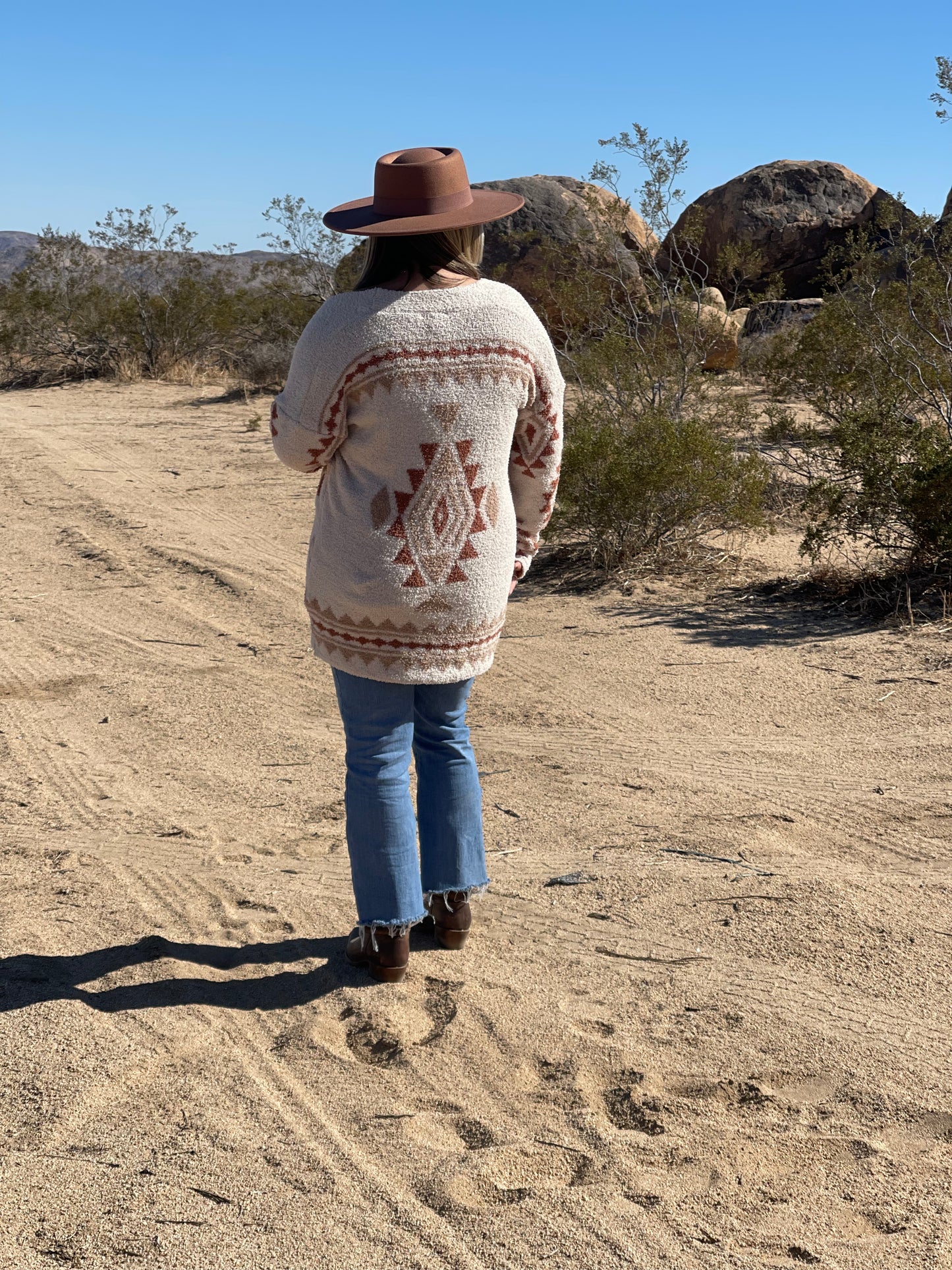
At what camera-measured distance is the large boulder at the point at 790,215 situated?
2047 cm

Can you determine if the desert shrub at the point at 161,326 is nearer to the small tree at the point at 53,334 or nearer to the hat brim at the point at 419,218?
the small tree at the point at 53,334

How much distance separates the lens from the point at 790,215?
20.5m

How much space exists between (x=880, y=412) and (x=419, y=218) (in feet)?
15.9

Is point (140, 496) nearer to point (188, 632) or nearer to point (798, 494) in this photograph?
point (188, 632)

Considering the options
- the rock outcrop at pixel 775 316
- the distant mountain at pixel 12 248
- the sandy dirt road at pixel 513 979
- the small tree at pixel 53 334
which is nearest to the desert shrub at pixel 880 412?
the sandy dirt road at pixel 513 979

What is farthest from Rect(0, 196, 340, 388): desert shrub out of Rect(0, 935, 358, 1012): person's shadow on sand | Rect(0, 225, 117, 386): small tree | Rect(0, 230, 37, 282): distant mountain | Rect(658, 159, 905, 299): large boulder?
Rect(0, 230, 37, 282): distant mountain

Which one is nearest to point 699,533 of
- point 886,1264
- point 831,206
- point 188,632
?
point 188,632

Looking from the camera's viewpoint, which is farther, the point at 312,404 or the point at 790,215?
the point at 790,215

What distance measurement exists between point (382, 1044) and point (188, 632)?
3728 mm

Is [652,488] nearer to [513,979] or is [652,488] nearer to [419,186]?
[513,979]

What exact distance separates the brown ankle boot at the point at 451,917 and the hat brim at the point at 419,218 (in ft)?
5.13

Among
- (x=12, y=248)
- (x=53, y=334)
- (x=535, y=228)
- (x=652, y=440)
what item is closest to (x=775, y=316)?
(x=535, y=228)

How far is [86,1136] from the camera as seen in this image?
2.32 meters

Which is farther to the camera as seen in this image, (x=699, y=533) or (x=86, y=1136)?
(x=699, y=533)
